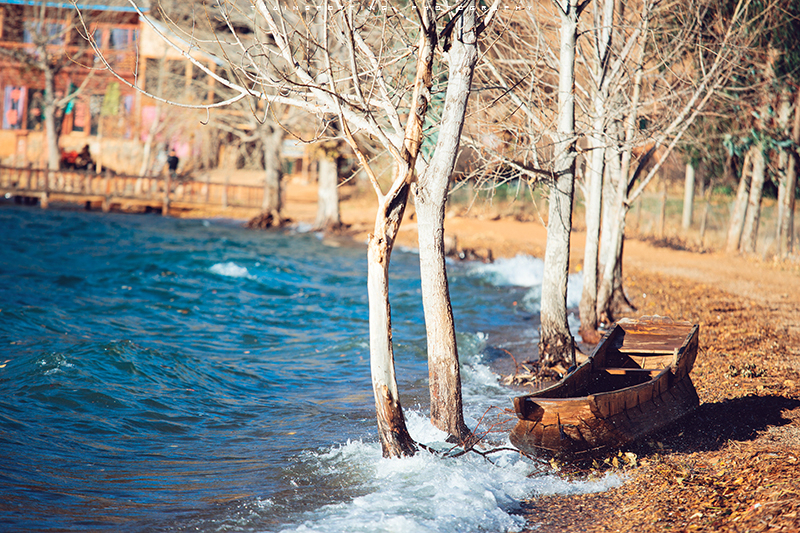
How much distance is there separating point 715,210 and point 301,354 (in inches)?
789

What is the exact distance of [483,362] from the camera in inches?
419

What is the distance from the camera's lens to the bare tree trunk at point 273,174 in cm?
2833

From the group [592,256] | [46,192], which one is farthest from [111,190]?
[592,256]

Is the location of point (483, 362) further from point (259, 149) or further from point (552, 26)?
point (259, 149)

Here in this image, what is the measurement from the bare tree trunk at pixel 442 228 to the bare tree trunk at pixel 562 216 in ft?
9.49

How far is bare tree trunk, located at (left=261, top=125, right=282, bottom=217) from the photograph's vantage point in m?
28.3

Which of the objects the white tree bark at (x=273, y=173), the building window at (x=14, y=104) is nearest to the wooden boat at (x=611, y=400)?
the white tree bark at (x=273, y=173)

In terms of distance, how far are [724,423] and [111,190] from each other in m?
31.0

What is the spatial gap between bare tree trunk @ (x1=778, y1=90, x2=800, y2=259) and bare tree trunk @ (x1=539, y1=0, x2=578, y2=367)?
12.7m

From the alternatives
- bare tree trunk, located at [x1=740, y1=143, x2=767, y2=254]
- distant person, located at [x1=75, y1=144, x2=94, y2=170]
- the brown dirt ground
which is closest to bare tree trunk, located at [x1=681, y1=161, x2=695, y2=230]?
bare tree trunk, located at [x1=740, y1=143, x2=767, y2=254]

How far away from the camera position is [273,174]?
28875mm

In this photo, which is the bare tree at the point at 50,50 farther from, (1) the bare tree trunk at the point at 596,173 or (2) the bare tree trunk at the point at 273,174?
(1) the bare tree trunk at the point at 596,173

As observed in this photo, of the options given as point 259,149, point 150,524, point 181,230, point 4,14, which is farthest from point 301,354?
point 4,14

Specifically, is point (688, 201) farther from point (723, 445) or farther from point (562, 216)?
point (723, 445)
